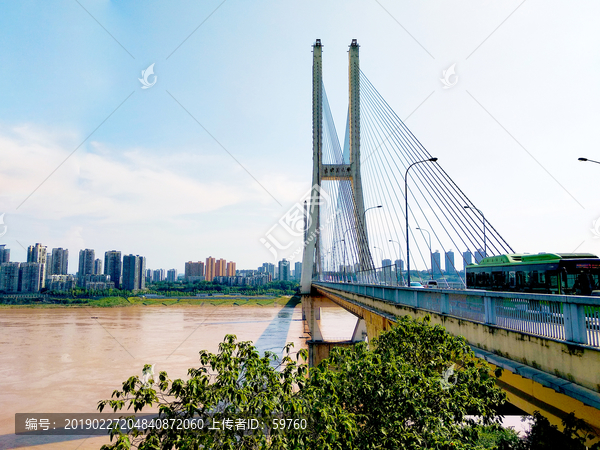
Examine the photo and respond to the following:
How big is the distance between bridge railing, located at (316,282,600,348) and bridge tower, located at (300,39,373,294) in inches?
886

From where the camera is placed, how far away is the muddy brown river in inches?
968

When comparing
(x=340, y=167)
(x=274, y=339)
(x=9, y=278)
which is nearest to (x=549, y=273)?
(x=340, y=167)

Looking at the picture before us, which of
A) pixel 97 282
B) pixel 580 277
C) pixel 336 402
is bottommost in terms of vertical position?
pixel 97 282

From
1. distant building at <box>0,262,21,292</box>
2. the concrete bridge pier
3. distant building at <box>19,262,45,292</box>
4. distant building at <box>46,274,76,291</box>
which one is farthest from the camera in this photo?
distant building at <box>46,274,76,291</box>

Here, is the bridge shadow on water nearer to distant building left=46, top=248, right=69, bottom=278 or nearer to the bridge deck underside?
the bridge deck underside

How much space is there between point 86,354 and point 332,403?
144ft

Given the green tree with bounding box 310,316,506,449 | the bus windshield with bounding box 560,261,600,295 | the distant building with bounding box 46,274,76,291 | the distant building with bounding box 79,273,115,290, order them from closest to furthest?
1. the green tree with bounding box 310,316,506,449
2. the bus windshield with bounding box 560,261,600,295
3. the distant building with bounding box 46,274,76,291
4. the distant building with bounding box 79,273,115,290

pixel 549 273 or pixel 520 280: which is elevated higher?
pixel 549 273

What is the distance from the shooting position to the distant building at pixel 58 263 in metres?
151

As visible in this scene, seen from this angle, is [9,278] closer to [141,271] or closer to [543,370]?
[141,271]

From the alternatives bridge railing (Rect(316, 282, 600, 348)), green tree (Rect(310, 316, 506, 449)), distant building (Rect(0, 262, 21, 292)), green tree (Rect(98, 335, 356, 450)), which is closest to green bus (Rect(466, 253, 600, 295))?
bridge railing (Rect(316, 282, 600, 348))

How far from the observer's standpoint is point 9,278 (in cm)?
12344

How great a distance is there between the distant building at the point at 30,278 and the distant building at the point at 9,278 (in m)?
1.06

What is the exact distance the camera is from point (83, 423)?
879 inches
